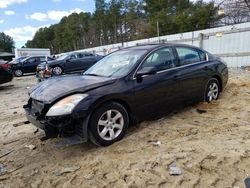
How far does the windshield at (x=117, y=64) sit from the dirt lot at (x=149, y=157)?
105 cm

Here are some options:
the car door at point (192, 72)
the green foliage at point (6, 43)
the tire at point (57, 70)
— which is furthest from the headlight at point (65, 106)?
the green foliage at point (6, 43)

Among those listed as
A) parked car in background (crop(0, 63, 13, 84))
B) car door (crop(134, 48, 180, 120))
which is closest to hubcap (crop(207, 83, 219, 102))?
car door (crop(134, 48, 180, 120))

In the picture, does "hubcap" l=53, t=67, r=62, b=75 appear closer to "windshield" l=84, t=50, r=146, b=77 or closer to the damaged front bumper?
"windshield" l=84, t=50, r=146, b=77

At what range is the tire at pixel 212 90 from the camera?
6.00 meters

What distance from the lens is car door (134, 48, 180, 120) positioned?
451 centimetres

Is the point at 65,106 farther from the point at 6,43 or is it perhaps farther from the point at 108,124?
the point at 6,43

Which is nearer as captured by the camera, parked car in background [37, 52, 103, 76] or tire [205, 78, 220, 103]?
tire [205, 78, 220, 103]

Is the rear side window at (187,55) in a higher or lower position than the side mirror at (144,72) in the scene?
higher

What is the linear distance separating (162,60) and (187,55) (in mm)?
852

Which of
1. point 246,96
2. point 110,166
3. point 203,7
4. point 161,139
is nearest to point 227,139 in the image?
point 161,139

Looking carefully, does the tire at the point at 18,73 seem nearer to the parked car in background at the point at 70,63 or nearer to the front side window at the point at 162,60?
the parked car in background at the point at 70,63

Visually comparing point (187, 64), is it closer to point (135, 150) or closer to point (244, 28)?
point (135, 150)

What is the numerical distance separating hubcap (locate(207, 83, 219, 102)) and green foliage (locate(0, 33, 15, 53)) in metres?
95.2

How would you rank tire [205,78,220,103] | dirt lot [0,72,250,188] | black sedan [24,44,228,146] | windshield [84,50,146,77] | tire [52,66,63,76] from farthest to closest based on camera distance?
tire [52,66,63,76] < tire [205,78,220,103] < windshield [84,50,146,77] < black sedan [24,44,228,146] < dirt lot [0,72,250,188]
